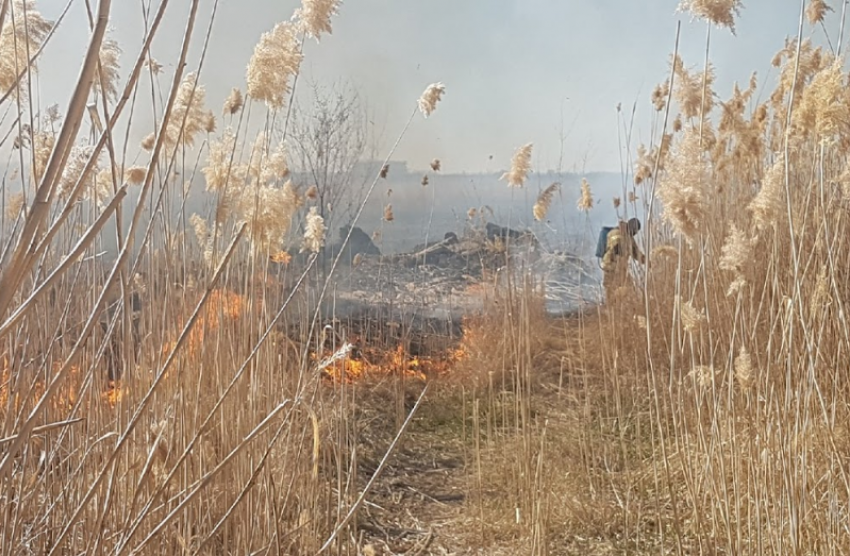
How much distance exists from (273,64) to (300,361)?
0.50 meters

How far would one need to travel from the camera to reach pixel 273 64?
109 cm

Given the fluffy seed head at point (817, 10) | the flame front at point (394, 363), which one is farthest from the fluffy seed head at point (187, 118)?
the flame front at point (394, 363)

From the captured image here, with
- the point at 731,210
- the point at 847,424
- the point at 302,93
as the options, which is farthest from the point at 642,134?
the point at 847,424

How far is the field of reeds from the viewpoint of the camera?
0.68m

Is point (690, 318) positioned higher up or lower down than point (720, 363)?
higher up

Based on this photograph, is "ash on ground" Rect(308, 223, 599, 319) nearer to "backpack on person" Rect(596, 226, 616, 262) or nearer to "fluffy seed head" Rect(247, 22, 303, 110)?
"backpack on person" Rect(596, 226, 616, 262)

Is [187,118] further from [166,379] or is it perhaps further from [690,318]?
[690,318]

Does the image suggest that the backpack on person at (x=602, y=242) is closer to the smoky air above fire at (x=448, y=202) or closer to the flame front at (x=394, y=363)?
the smoky air above fire at (x=448, y=202)

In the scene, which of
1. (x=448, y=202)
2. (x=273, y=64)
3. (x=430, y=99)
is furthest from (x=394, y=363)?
(x=273, y=64)

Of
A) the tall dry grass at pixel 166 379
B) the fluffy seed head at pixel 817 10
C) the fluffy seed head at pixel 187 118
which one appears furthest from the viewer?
the fluffy seed head at pixel 817 10

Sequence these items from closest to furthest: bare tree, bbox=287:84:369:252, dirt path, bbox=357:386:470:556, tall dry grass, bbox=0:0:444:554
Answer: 1. tall dry grass, bbox=0:0:444:554
2. dirt path, bbox=357:386:470:556
3. bare tree, bbox=287:84:369:252

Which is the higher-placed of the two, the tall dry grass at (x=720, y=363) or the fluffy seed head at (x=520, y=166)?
the fluffy seed head at (x=520, y=166)

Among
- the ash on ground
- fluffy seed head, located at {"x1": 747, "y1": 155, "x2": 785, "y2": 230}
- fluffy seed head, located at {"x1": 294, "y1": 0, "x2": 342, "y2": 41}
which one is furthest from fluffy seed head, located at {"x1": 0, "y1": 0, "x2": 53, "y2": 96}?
the ash on ground

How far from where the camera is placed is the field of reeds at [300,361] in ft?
2.22
